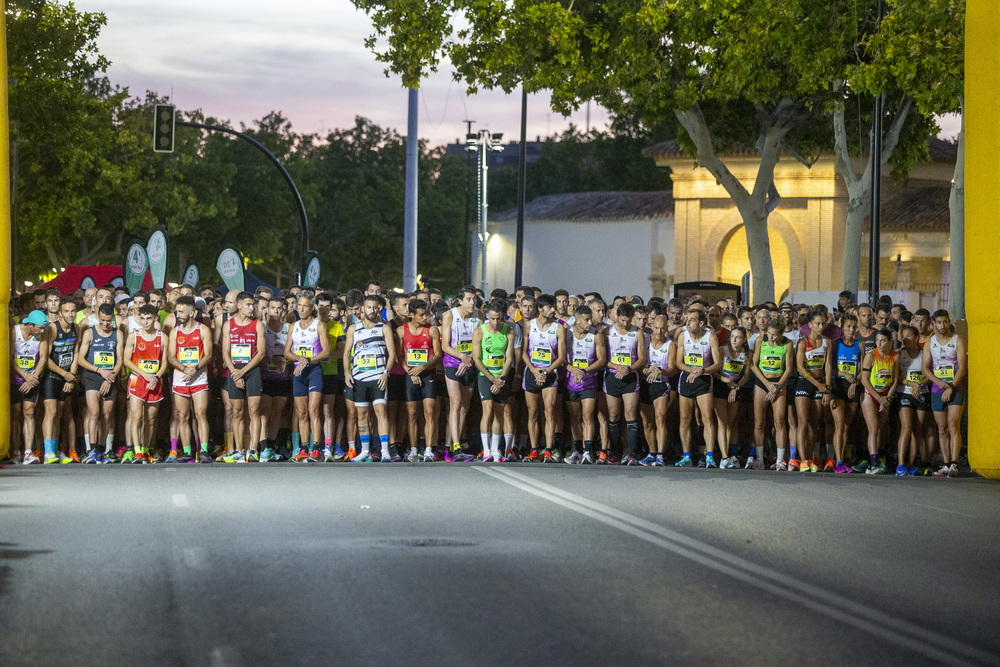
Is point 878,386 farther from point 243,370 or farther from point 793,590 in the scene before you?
point 793,590


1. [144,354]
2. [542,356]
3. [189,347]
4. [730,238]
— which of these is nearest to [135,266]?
[144,354]

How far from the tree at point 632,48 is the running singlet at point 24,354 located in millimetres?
9915

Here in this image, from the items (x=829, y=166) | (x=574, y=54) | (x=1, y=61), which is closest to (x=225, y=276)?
(x=574, y=54)

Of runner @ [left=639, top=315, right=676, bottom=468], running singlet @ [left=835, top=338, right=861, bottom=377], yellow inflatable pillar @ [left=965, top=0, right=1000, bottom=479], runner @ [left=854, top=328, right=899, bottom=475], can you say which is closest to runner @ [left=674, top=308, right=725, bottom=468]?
runner @ [left=639, top=315, right=676, bottom=468]

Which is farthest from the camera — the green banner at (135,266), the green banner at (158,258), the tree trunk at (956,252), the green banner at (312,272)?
the green banner at (312,272)

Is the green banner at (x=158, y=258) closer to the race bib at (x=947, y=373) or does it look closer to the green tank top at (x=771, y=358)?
the green tank top at (x=771, y=358)

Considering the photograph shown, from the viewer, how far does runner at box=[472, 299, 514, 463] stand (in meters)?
15.6

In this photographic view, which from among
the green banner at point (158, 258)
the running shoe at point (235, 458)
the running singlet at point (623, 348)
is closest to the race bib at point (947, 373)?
the running singlet at point (623, 348)

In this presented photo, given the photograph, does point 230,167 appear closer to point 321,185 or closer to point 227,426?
point 321,185

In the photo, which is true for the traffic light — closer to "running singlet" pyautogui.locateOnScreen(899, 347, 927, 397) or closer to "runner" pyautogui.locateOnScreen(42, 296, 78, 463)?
"runner" pyautogui.locateOnScreen(42, 296, 78, 463)

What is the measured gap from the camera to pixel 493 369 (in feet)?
51.4

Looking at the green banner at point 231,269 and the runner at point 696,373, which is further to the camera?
the green banner at point 231,269

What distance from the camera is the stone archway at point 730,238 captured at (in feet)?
142

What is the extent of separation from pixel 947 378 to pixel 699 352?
104 inches
